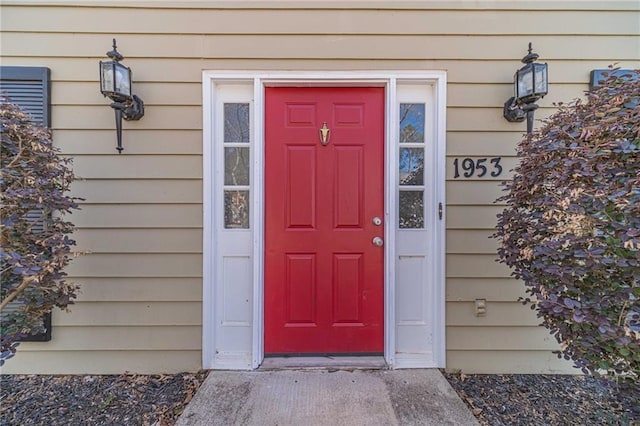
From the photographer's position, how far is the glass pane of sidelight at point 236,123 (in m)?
2.16

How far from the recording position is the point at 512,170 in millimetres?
2037

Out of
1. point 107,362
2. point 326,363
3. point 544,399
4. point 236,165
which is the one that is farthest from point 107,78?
point 544,399

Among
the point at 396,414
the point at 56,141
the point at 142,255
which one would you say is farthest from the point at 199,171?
the point at 396,414

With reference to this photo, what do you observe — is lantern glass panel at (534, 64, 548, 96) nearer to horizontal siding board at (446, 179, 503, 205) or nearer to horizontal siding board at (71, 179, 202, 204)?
horizontal siding board at (446, 179, 503, 205)

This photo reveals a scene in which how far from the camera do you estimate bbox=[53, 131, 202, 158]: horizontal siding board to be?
2080mm

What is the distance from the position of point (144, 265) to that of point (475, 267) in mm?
2218

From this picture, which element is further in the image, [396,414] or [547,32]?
[547,32]

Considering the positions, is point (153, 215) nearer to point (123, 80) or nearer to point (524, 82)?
point (123, 80)

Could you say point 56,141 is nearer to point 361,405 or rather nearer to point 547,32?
point 361,405

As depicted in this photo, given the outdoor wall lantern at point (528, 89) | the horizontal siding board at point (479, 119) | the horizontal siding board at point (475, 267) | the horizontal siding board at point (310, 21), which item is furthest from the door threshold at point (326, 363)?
the horizontal siding board at point (310, 21)

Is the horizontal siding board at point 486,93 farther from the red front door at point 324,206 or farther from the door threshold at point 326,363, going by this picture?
the door threshold at point 326,363

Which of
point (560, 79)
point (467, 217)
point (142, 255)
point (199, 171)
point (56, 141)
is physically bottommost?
point (142, 255)

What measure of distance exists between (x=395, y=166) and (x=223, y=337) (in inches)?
64.5

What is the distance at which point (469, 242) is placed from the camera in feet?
6.99
